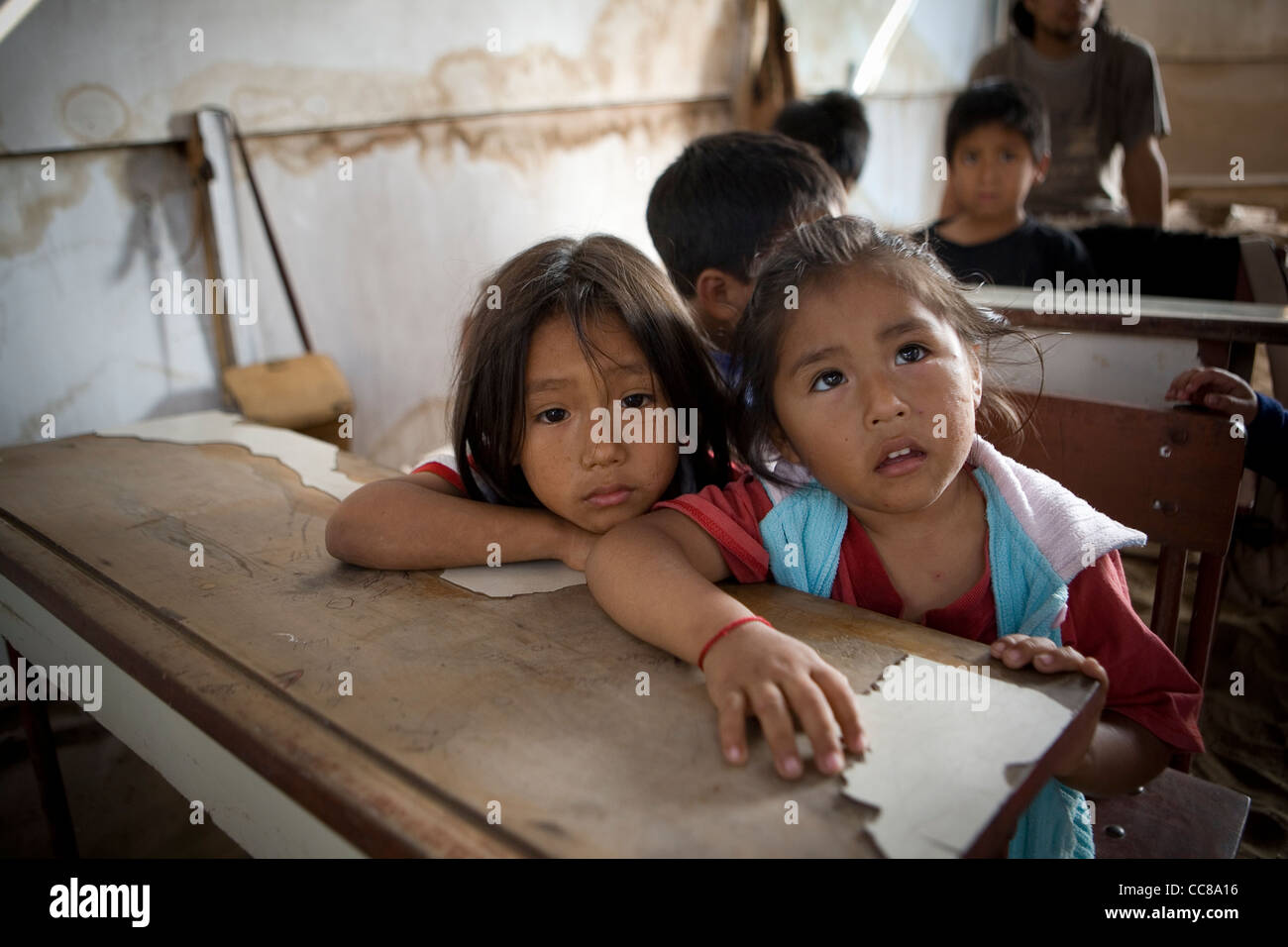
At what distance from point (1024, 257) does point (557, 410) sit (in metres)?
2.23

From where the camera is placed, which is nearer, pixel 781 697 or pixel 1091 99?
pixel 781 697

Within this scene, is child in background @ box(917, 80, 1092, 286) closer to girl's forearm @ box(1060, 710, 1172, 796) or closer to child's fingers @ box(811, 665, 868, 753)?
girl's forearm @ box(1060, 710, 1172, 796)

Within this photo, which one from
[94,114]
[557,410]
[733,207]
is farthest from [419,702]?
[94,114]

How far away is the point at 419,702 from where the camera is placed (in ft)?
2.77

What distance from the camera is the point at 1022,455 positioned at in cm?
161

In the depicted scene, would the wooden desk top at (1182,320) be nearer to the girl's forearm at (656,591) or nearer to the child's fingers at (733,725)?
the girl's forearm at (656,591)

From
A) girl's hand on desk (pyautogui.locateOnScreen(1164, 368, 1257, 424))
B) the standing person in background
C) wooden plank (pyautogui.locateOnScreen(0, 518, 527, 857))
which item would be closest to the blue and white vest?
wooden plank (pyautogui.locateOnScreen(0, 518, 527, 857))

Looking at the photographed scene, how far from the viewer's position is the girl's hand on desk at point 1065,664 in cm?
79

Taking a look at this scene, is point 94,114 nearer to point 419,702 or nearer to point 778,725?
point 419,702

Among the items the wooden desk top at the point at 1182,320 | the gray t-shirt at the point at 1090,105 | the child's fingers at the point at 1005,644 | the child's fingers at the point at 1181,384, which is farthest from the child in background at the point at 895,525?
the gray t-shirt at the point at 1090,105

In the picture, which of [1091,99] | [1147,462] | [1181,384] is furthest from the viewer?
[1091,99]

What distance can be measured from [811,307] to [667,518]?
1.03 ft

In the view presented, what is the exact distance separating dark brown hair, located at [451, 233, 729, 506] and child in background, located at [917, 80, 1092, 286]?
1884mm
